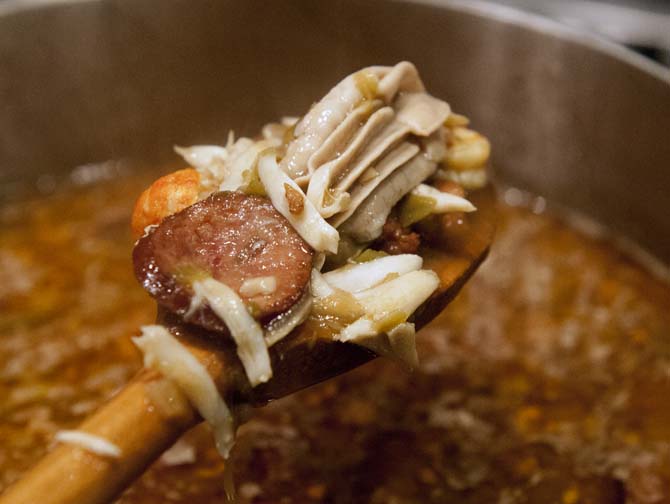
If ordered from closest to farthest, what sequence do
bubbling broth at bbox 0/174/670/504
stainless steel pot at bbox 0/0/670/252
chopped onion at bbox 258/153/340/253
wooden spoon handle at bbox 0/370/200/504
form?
wooden spoon handle at bbox 0/370/200/504, chopped onion at bbox 258/153/340/253, bubbling broth at bbox 0/174/670/504, stainless steel pot at bbox 0/0/670/252

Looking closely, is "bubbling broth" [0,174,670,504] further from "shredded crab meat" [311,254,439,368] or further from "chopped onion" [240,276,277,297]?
"chopped onion" [240,276,277,297]

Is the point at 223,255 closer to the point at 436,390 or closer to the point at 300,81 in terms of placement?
the point at 436,390

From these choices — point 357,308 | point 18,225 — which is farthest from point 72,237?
point 357,308

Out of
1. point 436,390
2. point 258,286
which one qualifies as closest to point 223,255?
point 258,286

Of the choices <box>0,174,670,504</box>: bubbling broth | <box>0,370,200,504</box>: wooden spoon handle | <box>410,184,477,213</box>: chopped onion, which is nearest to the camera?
<box>0,370,200,504</box>: wooden spoon handle

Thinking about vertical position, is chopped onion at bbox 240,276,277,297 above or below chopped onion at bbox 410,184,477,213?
above

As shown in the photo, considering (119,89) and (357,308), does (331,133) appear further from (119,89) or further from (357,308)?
(119,89)

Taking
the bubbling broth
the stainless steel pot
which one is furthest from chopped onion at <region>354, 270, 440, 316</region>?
the stainless steel pot

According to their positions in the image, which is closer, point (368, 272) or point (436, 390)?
point (368, 272)
